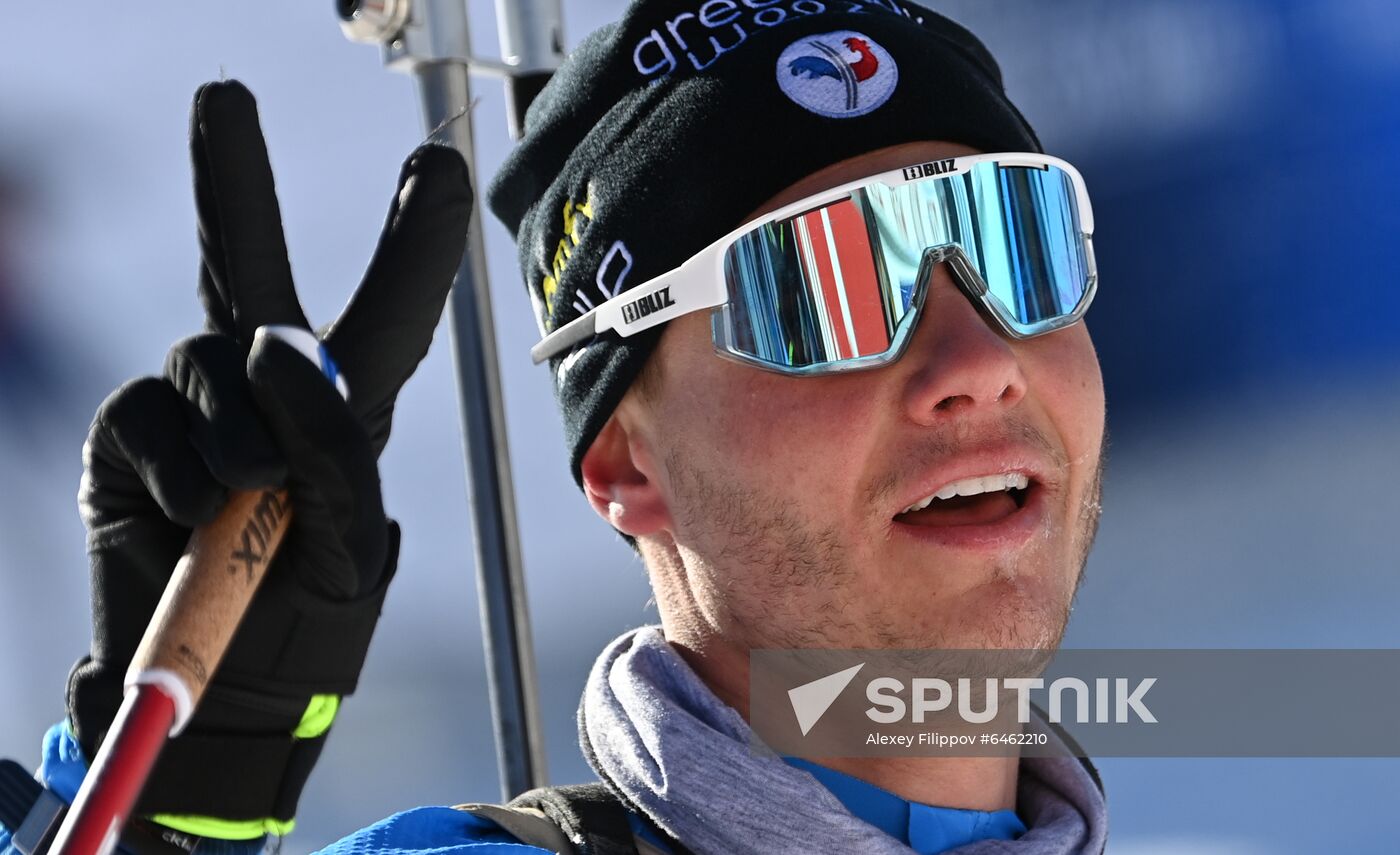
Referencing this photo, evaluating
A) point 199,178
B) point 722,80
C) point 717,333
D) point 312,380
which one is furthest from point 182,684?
point 722,80

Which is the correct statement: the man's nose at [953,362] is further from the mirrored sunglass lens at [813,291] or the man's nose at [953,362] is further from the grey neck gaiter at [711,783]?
the grey neck gaiter at [711,783]

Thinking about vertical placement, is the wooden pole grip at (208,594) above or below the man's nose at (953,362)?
below

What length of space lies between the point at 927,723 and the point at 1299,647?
1.25m

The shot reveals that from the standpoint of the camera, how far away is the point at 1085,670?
267cm

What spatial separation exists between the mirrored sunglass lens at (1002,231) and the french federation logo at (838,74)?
16 cm

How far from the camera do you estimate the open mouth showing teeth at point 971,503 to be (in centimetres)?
188

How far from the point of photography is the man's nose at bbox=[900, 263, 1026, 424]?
1842mm

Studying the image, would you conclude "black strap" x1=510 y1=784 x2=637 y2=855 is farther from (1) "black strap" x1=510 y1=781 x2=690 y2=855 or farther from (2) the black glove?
(2) the black glove

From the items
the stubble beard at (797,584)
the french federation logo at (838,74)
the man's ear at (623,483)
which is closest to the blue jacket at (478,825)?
the stubble beard at (797,584)

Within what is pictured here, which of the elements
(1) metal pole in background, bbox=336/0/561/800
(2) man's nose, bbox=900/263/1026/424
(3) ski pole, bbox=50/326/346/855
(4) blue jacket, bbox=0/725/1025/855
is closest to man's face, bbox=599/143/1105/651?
(2) man's nose, bbox=900/263/1026/424

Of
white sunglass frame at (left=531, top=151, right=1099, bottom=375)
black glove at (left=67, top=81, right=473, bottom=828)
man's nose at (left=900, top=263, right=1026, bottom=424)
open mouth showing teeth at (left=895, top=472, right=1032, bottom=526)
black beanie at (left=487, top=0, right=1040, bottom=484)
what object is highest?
black beanie at (left=487, top=0, right=1040, bottom=484)

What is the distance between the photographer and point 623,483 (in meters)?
2.15

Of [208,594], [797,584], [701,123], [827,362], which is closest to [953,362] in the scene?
[827,362]

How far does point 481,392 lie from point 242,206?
3.48 ft
